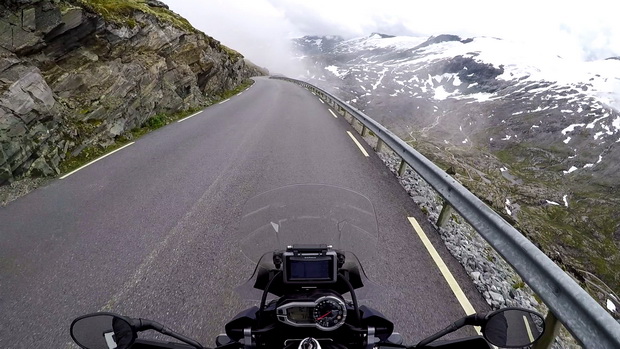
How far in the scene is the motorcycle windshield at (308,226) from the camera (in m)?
2.31

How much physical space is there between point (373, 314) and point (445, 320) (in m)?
1.62

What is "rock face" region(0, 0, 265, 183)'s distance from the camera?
23.1 ft

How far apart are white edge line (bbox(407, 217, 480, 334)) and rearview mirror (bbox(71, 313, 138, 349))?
3.05 metres

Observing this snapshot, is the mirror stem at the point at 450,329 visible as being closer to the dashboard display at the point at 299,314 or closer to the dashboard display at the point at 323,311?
the dashboard display at the point at 323,311

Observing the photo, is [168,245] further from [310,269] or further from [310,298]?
[310,298]

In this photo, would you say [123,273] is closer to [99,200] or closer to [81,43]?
[99,200]

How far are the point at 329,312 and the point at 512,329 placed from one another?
3.34ft

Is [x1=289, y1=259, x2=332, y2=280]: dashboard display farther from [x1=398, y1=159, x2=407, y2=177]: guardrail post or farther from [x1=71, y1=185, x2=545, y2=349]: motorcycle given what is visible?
[x1=398, y1=159, x2=407, y2=177]: guardrail post

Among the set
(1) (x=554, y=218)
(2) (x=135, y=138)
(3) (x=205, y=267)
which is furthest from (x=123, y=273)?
(1) (x=554, y=218)

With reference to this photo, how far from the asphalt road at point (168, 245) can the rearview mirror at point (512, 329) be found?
1.15 meters

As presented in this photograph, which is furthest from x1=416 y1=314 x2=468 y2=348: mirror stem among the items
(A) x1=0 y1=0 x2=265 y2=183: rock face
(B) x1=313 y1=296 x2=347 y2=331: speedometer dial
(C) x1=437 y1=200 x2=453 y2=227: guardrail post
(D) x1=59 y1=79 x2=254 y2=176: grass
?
(D) x1=59 y1=79 x2=254 y2=176: grass

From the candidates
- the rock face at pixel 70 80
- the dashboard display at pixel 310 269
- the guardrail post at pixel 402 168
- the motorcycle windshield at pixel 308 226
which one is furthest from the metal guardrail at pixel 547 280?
the rock face at pixel 70 80

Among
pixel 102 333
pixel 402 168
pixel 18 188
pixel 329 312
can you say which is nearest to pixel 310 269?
pixel 329 312

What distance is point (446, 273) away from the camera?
3.85 meters
